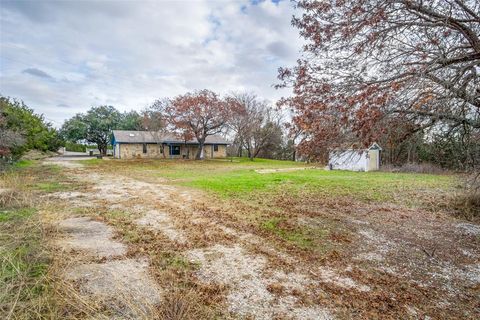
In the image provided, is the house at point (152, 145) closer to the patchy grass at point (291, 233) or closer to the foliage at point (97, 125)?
the foliage at point (97, 125)

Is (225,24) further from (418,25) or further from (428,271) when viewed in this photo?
(428,271)

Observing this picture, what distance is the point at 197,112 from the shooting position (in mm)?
27734

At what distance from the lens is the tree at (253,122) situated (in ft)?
103

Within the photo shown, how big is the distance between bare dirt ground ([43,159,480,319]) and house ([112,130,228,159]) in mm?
26796

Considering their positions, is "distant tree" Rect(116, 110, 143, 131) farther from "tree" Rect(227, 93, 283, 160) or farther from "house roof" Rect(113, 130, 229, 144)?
"tree" Rect(227, 93, 283, 160)

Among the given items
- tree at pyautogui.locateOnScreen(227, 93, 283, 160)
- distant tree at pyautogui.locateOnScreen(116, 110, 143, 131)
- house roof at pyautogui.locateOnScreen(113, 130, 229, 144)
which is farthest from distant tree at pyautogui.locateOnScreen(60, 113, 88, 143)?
tree at pyautogui.locateOnScreen(227, 93, 283, 160)

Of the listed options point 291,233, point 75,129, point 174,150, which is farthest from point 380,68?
point 75,129

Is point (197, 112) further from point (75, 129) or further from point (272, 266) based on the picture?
point (272, 266)

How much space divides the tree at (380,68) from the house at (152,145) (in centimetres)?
2811

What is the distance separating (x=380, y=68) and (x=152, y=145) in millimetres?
32391

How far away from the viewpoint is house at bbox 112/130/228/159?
3222 cm

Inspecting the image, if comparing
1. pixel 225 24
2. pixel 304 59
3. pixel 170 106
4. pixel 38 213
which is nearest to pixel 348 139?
pixel 304 59

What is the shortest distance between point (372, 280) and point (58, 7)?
13231mm

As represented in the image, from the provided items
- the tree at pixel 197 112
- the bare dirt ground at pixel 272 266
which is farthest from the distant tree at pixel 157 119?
the bare dirt ground at pixel 272 266
